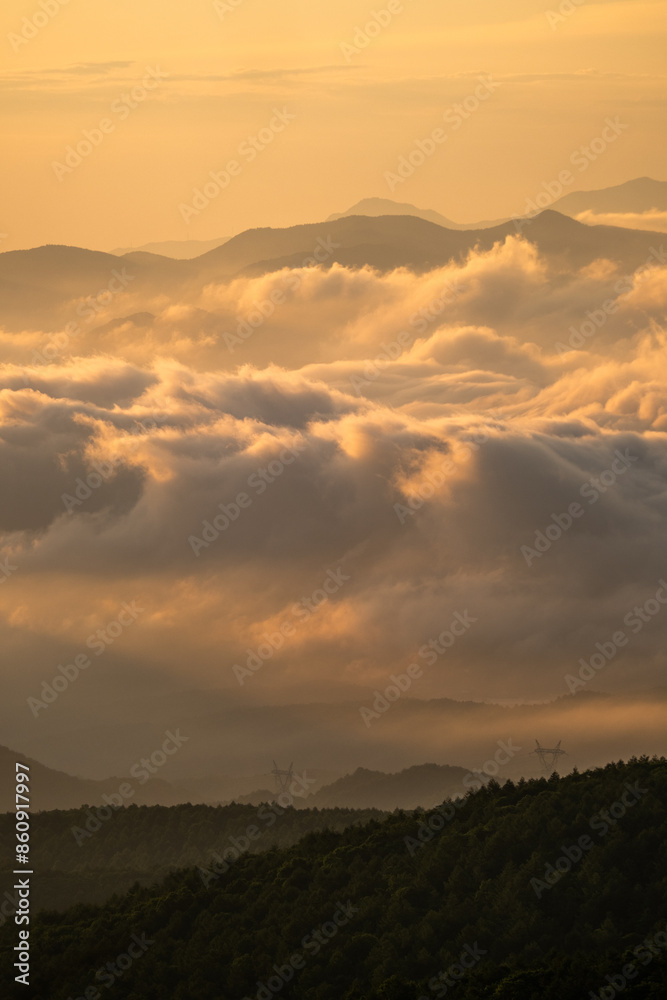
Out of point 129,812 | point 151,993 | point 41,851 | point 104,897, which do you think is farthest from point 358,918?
point 129,812

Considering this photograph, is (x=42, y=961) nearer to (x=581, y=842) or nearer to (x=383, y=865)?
(x=383, y=865)

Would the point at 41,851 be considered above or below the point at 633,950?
below

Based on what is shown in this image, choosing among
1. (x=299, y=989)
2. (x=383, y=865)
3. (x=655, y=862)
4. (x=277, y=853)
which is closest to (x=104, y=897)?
(x=277, y=853)

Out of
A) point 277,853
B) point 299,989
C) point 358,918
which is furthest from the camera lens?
point 277,853

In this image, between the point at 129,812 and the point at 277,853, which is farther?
the point at 129,812

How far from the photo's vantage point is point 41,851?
153m

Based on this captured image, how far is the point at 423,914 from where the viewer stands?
8162cm

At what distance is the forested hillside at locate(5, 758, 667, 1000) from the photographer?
72375mm

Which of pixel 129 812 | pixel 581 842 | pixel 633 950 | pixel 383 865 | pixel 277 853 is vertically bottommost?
pixel 129 812

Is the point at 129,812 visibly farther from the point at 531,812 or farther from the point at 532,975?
the point at 532,975

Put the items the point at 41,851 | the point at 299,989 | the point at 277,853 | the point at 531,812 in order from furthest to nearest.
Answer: the point at 41,851
the point at 277,853
the point at 531,812
the point at 299,989

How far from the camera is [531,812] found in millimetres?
89188

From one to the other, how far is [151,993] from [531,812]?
2937 centimetres

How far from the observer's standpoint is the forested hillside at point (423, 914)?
72375mm
